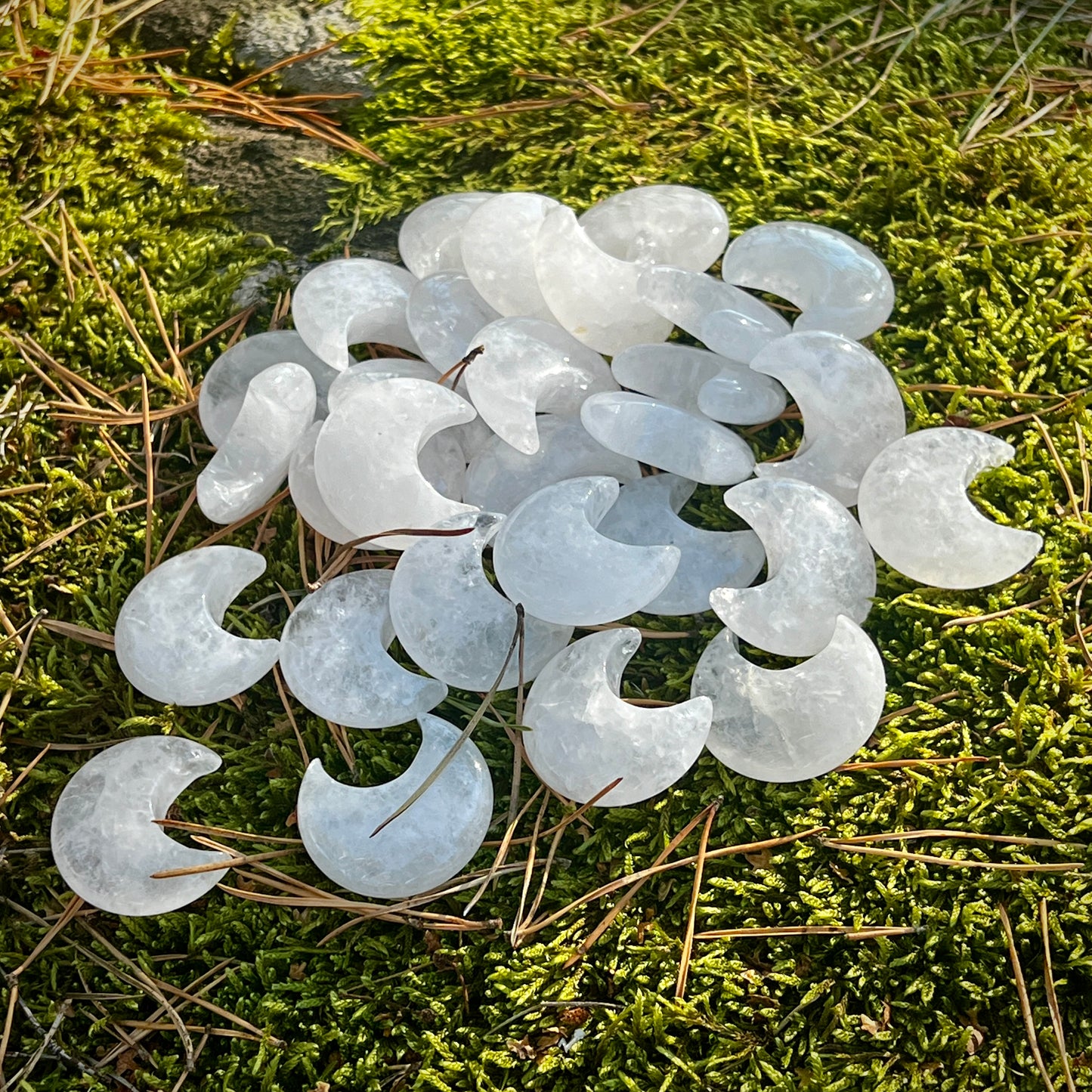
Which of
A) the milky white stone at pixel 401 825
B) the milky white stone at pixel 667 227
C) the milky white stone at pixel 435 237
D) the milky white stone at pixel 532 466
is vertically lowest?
the milky white stone at pixel 401 825

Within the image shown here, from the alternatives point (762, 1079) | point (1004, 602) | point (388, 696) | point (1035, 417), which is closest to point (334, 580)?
point (388, 696)

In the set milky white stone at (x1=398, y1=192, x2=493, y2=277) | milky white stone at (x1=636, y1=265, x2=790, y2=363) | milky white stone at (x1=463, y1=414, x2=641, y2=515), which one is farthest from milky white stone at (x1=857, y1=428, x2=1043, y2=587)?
milky white stone at (x1=398, y1=192, x2=493, y2=277)

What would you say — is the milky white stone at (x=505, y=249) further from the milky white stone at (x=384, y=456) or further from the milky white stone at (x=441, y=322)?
the milky white stone at (x=384, y=456)

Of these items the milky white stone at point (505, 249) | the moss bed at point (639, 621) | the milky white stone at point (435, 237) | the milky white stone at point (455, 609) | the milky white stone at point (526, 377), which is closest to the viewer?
the moss bed at point (639, 621)

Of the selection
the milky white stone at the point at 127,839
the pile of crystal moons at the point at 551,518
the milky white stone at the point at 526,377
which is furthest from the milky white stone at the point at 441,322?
the milky white stone at the point at 127,839

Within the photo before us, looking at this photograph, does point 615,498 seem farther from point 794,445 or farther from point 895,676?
point 895,676

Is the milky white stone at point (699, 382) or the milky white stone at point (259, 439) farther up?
the milky white stone at point (699, 382)

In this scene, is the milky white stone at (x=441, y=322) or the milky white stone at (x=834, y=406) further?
the milky white stone at (x=441, y=322)
